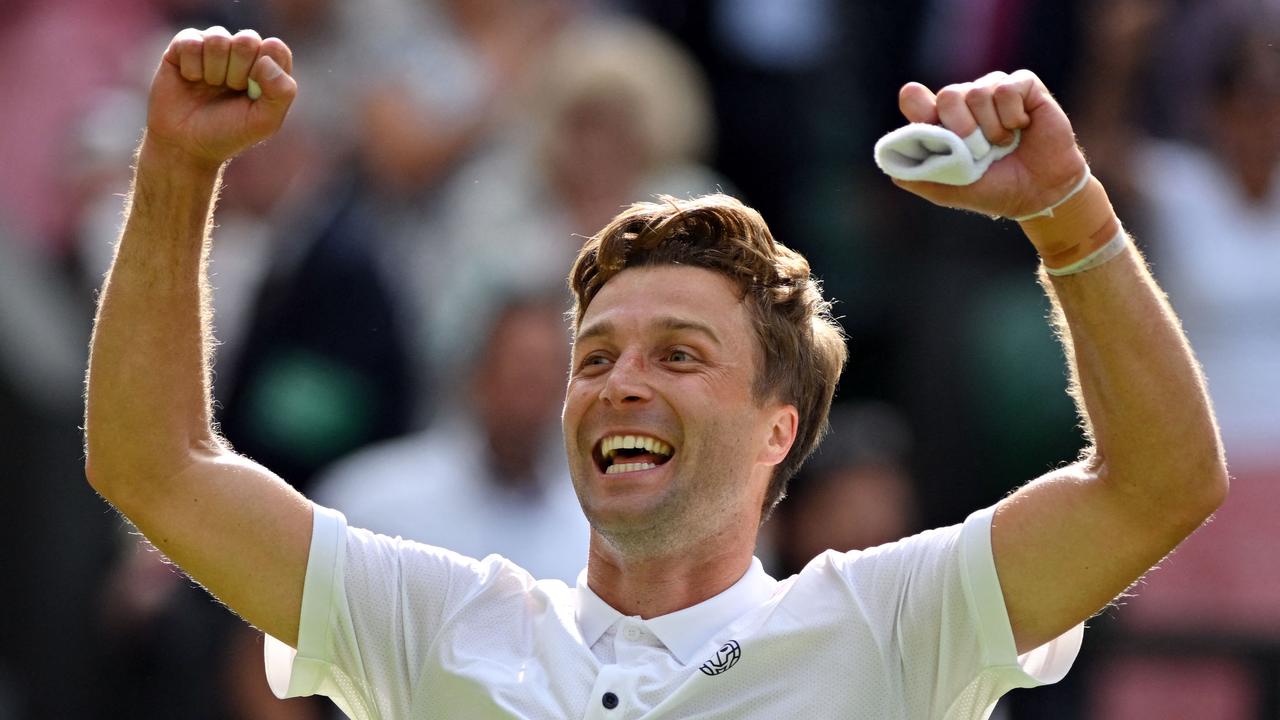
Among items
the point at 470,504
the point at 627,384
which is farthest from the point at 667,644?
the point at 470,504

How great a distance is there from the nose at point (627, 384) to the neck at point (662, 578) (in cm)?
27

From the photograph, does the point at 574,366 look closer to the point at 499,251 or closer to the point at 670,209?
the point at 670,209

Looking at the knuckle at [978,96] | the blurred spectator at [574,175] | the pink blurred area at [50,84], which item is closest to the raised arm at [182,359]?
the knuckle at [978,96]

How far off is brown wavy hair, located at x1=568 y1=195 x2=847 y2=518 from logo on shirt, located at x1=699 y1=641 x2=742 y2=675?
0.48m

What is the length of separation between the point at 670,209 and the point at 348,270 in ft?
10.6

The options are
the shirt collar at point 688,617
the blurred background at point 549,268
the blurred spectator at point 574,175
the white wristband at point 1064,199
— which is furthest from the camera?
the blurred spectator at point 574,175

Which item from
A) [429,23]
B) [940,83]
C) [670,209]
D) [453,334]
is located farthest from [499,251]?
[670,209]

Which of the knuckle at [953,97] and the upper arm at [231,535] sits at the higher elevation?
the knuckle at [953,97]

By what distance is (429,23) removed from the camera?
7.91 m

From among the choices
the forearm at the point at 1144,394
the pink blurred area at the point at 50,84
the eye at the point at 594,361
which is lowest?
the pink blurred area at the point at 50,84

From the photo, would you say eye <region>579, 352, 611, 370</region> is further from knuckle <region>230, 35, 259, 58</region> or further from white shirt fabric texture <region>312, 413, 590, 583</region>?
white shirt fabric texture <region>312, 413, 590, 583</region>

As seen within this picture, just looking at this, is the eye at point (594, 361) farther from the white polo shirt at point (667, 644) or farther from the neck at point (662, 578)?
the white polo shirt at point (667, 644)

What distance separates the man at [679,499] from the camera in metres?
3.28

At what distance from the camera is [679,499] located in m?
3.69
